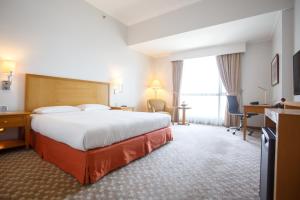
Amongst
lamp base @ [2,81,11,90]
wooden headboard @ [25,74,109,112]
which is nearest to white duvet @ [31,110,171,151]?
wooden headboard @ [25,74,109,112]

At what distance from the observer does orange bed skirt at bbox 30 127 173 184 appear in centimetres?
172

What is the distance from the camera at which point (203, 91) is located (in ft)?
18.7

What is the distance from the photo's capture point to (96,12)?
4.36 metres

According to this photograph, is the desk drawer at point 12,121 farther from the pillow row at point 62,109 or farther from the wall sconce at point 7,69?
the wall sconce at point 7,69

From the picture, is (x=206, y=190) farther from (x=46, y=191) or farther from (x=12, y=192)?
(x=12, y=192)

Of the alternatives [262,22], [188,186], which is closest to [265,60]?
[262,22]

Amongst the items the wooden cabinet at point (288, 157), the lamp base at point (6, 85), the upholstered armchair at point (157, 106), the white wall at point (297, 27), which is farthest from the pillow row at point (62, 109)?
the white wall at point (297, 27)

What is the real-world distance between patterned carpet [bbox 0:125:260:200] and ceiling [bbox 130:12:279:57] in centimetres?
295

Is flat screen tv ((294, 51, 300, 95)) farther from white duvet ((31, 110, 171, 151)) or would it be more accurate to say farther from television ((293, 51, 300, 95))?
white duvet ((31, 110, 171, 151))

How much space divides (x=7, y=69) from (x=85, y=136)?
2.33 metres

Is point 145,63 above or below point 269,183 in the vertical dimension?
above

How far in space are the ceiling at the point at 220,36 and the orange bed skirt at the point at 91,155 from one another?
125 inches

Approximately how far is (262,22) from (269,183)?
3.91m

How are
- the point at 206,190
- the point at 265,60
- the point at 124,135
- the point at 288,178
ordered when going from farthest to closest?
1. the point at 265,60
2. the point at 124,135
3. the point at 206,190
4. the point at 288,178
